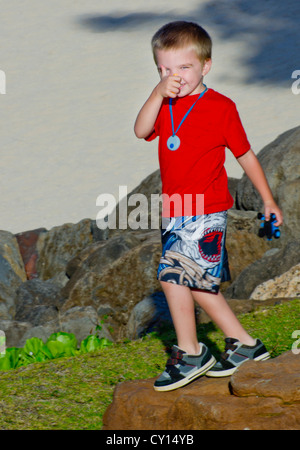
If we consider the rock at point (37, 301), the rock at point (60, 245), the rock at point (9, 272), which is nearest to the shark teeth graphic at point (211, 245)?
the rock at point (37, 301)

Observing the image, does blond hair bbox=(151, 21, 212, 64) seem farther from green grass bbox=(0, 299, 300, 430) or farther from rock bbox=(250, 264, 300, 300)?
rock bbox=(250, 264, 300, 300)

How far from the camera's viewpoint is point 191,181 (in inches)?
126

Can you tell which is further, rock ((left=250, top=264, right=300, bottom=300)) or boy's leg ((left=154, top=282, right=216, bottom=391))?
rock ((left=250, top=264, right=300, bottom=300))

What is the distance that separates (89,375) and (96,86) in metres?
15.0

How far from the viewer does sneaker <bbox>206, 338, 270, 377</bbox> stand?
10.9 feet

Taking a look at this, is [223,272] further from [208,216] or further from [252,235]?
[252,235]

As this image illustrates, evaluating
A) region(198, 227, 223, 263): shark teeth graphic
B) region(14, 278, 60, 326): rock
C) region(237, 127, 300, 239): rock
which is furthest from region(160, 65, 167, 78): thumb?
region(237, 127, 300, 239): rock

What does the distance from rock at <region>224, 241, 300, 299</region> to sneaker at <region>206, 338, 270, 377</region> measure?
306 cm

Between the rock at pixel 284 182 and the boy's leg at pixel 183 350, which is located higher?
the rock at pixel 284 182

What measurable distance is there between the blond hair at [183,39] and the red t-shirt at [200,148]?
22 cm

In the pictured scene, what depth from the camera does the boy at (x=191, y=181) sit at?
126 inches

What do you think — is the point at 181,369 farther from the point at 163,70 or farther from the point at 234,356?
the point at 163,70

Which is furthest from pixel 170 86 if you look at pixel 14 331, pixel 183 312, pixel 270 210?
pixel 14 331

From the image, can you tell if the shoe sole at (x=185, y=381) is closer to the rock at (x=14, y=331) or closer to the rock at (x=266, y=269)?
the rock at (x=266, y=269)
